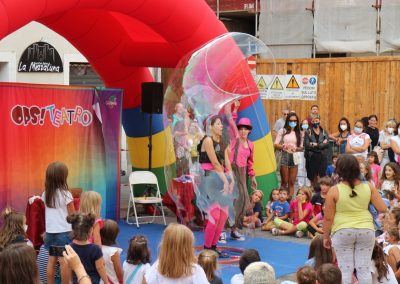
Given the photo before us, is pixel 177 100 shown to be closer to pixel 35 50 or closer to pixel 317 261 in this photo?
pixel 317 261

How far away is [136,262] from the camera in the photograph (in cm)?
588

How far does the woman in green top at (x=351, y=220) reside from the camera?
21.4ft

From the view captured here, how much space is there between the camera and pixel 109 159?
11008 millimetres

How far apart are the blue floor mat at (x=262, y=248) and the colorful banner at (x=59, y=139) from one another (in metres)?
0.63

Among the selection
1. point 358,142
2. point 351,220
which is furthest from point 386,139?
point 351,220

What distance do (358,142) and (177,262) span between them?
26.0 feet

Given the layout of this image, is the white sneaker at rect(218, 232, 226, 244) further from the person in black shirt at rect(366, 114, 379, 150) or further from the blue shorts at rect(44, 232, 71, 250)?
the person in black shirt at rect(366, 114, 379, 150)

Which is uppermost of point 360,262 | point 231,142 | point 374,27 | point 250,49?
point 374,27

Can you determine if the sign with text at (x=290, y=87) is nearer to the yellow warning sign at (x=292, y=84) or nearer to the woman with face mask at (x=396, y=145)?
the yellow warning sign at (x=292, y=84)

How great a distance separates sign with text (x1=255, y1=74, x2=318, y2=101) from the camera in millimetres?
17875

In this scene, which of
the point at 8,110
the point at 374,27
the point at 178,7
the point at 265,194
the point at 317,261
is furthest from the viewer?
the point at 374,27

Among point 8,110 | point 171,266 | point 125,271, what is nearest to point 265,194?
point 8,110

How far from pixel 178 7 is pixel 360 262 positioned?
5.10 meters

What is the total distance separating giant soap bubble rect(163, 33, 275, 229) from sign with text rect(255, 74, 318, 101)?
8.26 m
